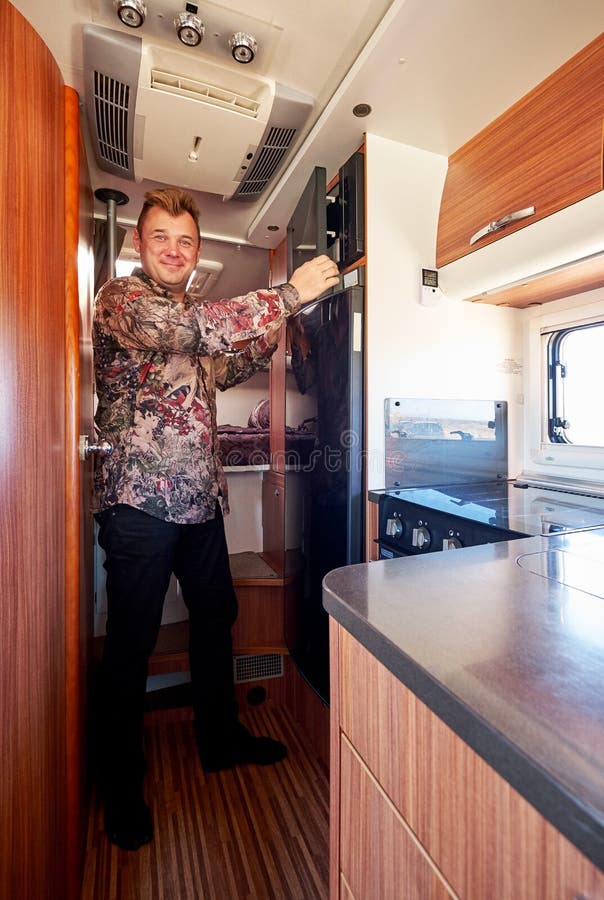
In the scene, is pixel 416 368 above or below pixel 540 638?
above

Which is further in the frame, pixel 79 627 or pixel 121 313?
pixel 121 313

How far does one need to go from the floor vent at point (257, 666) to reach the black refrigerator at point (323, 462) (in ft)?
0.55

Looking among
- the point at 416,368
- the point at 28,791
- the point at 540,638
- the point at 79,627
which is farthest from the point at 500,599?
the point at 416,368

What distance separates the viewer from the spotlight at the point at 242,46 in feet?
4.13

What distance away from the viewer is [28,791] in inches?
34.3

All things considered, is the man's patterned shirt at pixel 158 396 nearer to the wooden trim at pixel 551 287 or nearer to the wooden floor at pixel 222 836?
the wooden trim at pixel 551 287

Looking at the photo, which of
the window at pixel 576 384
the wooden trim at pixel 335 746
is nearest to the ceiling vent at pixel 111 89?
the wooden trim at pixel 335 746

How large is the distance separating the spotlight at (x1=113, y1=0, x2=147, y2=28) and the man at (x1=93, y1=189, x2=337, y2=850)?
16.4 inches

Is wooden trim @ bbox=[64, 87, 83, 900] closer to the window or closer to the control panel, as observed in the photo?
the control panel

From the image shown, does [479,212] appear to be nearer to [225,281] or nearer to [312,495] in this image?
[312,495]

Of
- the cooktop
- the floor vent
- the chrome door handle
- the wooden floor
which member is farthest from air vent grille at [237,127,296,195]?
the wooden floor

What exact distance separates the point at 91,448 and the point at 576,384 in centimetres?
172

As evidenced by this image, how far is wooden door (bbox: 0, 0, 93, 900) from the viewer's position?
0.79 m

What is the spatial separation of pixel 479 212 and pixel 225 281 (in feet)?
6.57
